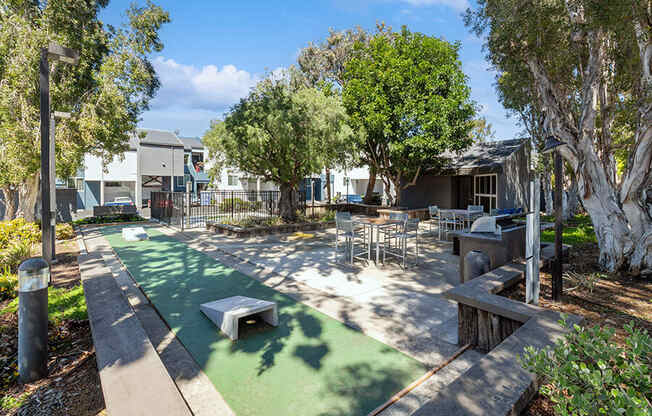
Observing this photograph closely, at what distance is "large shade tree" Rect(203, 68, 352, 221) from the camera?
11164mm

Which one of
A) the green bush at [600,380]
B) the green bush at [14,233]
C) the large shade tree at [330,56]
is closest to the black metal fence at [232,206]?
the green bush at [14,233]

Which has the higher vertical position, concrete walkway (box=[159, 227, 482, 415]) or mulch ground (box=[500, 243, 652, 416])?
mulch ground (box=[500, 243, 652, 416])

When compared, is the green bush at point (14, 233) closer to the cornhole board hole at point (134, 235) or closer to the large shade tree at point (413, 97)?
the cornhole board hole at point (134, 235)

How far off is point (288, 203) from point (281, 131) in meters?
3.79

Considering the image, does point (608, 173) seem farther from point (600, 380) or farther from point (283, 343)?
point (283, 343)

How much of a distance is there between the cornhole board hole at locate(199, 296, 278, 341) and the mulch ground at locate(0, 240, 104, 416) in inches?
51.3

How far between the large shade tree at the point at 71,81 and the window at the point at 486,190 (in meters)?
17.5

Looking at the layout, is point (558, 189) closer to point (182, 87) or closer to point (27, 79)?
point (27, 79)

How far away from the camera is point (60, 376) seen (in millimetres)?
2947

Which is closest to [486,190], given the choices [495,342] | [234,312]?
[495,342]

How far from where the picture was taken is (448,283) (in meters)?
5.91

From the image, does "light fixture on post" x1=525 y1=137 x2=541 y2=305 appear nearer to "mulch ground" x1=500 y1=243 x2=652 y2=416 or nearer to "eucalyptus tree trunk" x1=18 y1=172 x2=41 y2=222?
"mulch ground" x1=500 y1=243 x2=652 y2=416

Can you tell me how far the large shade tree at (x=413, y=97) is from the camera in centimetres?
1371

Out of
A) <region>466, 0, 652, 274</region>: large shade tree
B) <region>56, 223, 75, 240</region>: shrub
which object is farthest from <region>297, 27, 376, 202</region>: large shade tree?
<region>466, 0, 652, 274</region>: large shade tree
